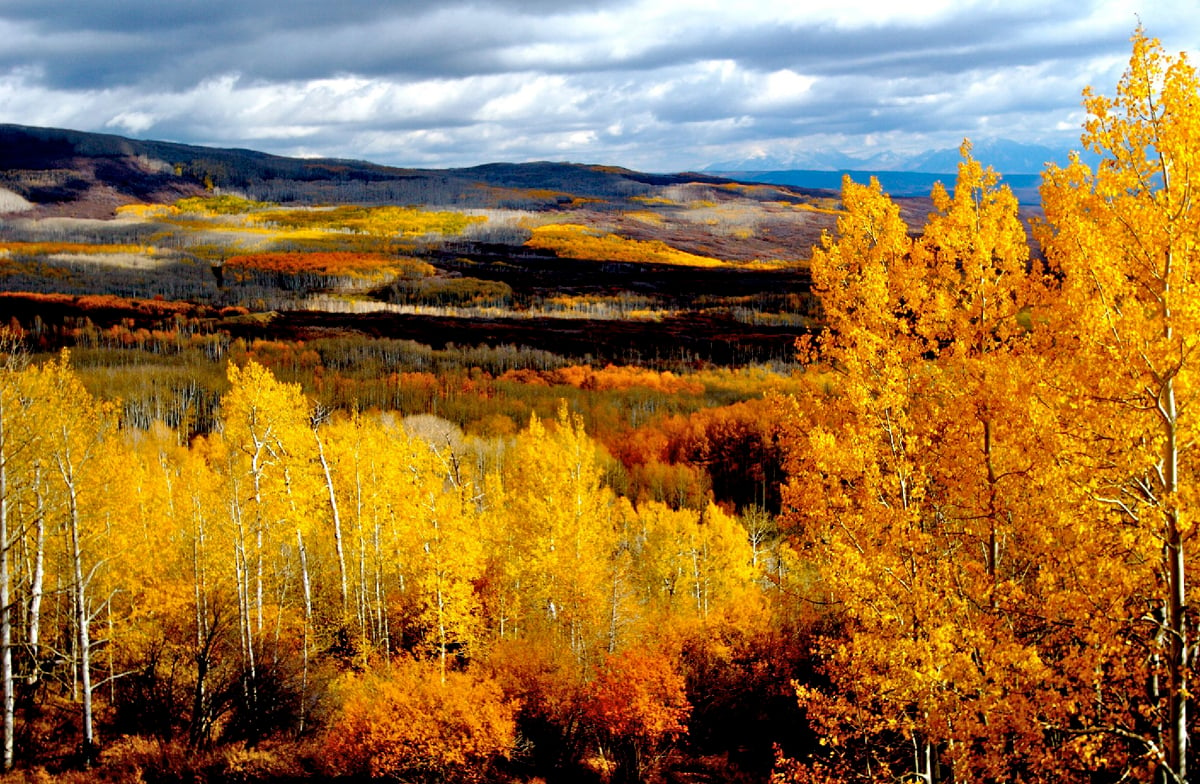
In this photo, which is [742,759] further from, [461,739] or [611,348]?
[611,348]

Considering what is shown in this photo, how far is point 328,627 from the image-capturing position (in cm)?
3562

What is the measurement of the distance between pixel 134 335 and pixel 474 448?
5015 inches

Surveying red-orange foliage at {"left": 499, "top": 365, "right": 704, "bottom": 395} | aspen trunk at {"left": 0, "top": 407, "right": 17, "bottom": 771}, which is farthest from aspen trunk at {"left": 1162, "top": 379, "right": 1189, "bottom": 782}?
red-orange foliage at {"left": 499, "top": 365, "right": 704, "bottom": 395}

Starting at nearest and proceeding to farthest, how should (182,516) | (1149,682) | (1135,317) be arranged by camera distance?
(1135,317)
(1149,682)
(182,516)

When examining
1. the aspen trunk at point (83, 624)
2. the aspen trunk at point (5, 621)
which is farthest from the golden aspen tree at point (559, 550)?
the aspen trunk at point (5, 621)

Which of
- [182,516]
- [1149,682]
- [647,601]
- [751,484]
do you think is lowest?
[751,484]

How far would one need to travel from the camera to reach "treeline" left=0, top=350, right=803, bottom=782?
26750mm

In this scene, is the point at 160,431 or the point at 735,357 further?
the point at 735,357

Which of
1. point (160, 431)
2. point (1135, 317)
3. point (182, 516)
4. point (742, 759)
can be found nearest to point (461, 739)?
point (742, 759)

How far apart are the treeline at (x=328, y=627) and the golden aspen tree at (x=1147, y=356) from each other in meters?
22.0

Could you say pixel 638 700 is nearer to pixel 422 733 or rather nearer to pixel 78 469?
pixel 422 733

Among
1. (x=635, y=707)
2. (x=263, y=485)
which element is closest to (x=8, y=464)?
(x=263, y=485)

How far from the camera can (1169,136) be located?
10.5 meters

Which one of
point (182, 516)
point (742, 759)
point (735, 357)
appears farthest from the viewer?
point (735, 357)
